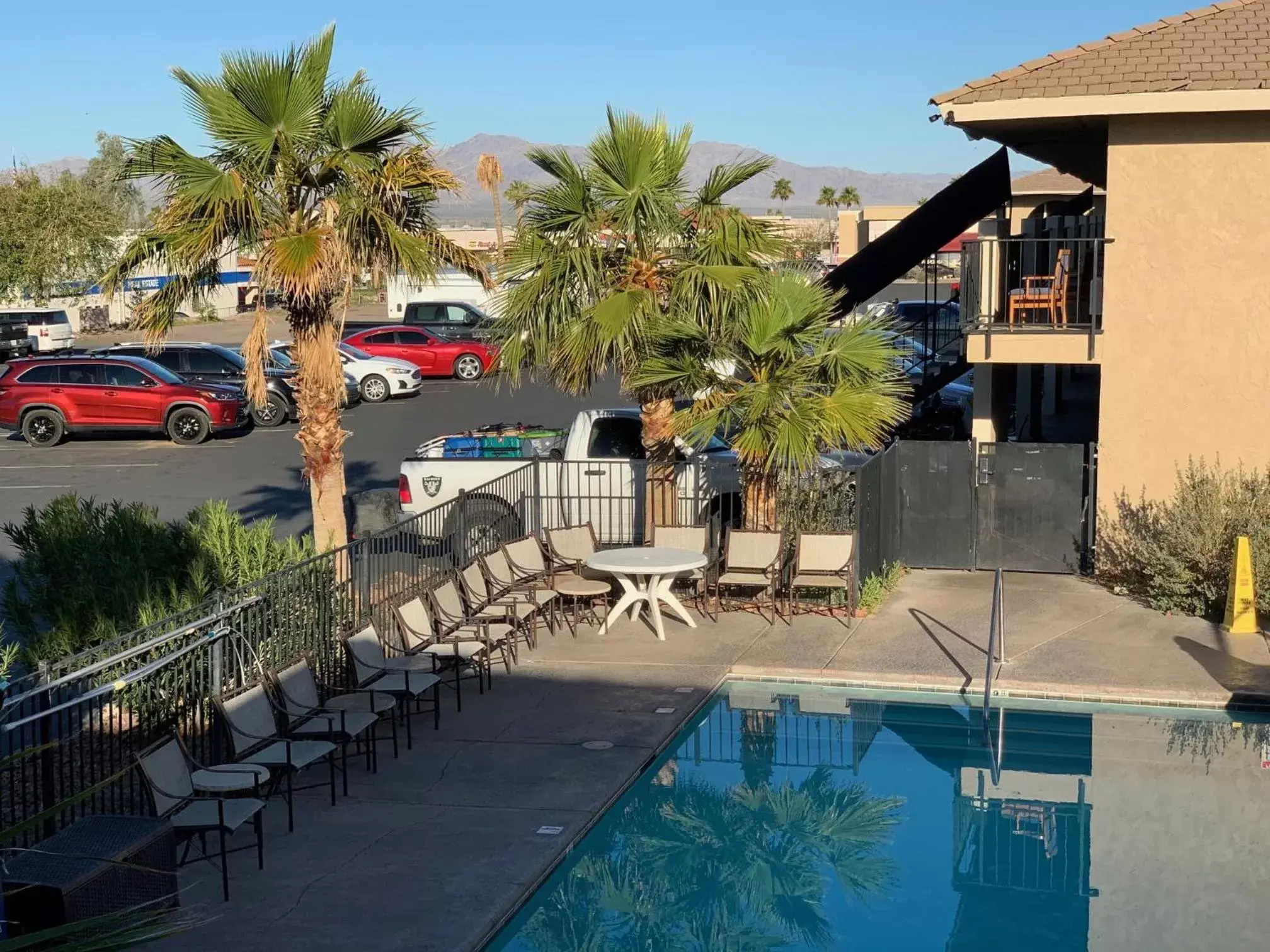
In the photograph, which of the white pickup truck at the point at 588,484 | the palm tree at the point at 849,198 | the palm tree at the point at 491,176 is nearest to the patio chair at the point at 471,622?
the white pickup truck at the point at 588,484

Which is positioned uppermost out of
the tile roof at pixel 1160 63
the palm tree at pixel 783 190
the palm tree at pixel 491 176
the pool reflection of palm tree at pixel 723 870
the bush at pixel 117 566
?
the palm tree at pixel 783 190

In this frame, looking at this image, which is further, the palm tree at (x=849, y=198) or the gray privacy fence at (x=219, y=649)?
the palm tree at (x=849, y=198)

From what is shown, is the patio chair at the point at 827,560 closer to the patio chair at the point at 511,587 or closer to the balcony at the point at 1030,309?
the patio chair at the point at 511,587

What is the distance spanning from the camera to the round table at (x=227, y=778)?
888 cm

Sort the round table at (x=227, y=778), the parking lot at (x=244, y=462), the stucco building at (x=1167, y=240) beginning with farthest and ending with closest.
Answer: the parking lot at (x=244, y=462) → the stucco building at (x=1167, y=240) → the round table at (x=227, y=778)

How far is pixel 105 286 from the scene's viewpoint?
41.2ft

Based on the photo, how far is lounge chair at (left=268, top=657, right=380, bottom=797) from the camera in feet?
33.4

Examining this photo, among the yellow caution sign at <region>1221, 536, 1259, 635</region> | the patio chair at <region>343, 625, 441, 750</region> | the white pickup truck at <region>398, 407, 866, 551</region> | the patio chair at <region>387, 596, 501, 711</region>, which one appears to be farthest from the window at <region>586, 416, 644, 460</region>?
the yellow caution sign at <region>1221, 536, 1259, 635</region>

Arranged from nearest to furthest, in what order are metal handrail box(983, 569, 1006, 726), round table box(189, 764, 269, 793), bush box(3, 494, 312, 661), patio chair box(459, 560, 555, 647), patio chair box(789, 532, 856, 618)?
round table box(189, 764, 269, 793) < metal handrail box(983, 569, 1006, 726) < bush box(3, 494, 312, 661) < patio chair box(459, 560, 555, 647) < patio chair box(789, 532, 856, 618)

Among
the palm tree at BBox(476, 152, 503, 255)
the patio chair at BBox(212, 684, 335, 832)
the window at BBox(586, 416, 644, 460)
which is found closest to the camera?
the patio chair at BBox(212, 684, 335, 832)

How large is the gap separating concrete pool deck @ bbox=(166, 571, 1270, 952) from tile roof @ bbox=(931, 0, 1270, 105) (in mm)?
5382

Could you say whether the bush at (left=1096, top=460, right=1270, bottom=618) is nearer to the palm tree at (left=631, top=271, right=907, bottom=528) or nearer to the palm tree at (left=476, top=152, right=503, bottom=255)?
the palm tree at (left=631, top=271, right=907, bottom=528)

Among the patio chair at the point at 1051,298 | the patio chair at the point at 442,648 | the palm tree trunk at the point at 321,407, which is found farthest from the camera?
the patio chair at the point at 1051,298

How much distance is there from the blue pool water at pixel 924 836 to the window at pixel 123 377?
20369 mm
